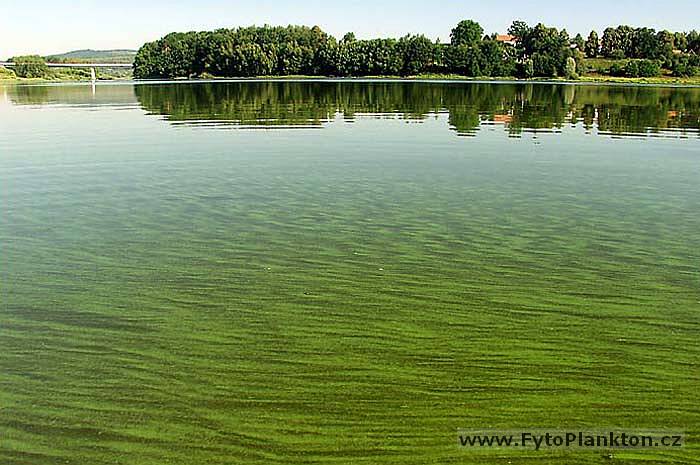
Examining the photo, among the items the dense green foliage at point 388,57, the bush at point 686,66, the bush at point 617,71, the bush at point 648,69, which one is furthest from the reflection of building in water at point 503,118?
the bush at point 686,66

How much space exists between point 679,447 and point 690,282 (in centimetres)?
516

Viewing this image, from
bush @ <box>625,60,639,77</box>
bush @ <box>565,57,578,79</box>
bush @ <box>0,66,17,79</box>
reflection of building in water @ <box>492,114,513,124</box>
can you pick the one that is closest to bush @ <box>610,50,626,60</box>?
bush @ <box>625,60,639,77</box>

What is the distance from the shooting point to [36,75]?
484 ft

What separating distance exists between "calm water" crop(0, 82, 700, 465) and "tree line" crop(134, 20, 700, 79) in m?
154

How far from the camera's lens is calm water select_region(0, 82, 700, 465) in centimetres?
661

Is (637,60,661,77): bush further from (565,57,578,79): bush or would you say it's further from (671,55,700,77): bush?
(565,57,578,79): bush

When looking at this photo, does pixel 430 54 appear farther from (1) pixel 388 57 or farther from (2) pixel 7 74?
(2) pixel 7 74

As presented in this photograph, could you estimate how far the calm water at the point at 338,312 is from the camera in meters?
6.61

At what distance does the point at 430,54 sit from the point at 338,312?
17540 centimetres

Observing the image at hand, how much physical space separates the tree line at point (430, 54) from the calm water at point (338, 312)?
15405cm

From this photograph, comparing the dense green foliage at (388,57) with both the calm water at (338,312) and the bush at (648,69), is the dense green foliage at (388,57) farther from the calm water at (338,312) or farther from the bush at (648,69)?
the calm water at (338,312)

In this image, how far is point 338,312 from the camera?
943 cm

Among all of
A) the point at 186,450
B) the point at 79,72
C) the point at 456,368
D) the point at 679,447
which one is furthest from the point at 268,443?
the point at 79,72

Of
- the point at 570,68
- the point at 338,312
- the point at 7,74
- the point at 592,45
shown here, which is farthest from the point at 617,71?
the point at 338,312
